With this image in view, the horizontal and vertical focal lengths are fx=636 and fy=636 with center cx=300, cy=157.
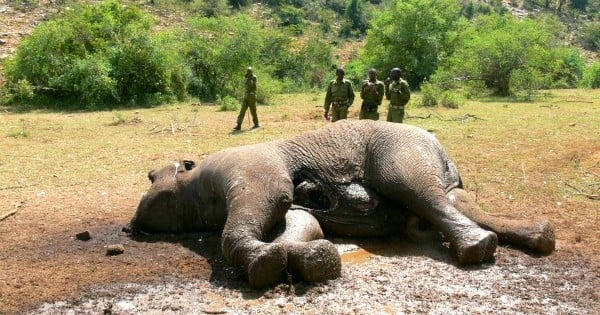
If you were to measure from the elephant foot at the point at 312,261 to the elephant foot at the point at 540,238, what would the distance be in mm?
1942

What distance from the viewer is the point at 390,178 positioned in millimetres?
6199

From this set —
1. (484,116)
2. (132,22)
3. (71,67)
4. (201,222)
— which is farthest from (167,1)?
(201,222)

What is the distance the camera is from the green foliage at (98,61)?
70.7 feet

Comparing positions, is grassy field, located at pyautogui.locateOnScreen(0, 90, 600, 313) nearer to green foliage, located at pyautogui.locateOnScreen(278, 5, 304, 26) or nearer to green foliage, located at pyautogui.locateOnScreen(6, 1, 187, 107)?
green foliage, located at pyautogui.locateOnScreen(6, 1, 187, 107)

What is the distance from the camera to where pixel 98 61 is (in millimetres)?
21609

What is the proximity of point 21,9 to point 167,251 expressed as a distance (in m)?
27.0

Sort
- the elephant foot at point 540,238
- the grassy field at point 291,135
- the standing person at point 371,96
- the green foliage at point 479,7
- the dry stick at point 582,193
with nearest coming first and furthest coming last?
the elephant foot at point 540,238, the dry stick at point 582,193, the grassy field at point 291,135, the standing person at point 371,96, the green foliage at point 479,7

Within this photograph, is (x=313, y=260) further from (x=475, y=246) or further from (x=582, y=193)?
(x=582, y=193)

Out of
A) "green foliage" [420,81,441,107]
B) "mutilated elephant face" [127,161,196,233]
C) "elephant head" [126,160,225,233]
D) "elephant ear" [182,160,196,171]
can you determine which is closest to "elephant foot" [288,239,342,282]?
"elephant head" [126,160,225,233]

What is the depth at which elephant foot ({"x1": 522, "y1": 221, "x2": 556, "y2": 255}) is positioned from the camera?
5.87 m

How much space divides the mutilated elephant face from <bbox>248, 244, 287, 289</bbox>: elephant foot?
1852mm

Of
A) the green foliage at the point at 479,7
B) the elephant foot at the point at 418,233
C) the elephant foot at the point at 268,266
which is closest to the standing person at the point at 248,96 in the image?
the elephant foot at the point at 418,233

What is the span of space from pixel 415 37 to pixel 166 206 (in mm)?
23590

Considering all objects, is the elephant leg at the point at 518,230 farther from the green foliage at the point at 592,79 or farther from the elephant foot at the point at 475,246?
the green foliage at the point at 592,79
